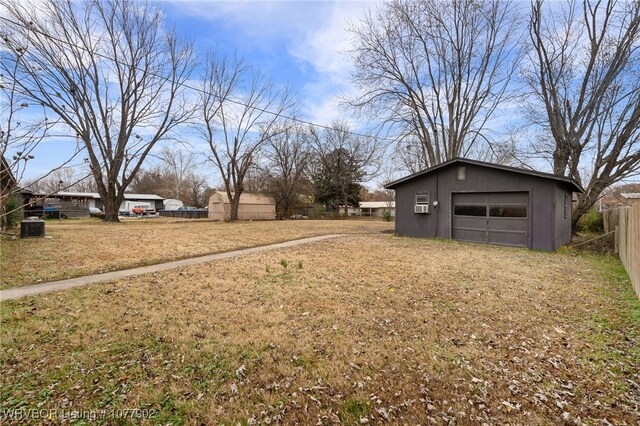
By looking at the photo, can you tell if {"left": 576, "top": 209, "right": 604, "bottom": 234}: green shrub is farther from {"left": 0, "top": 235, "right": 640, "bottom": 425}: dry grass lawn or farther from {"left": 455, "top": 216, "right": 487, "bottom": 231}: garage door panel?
{"left": 0, "top": 235, "right": 640, "bottom": 425}: dry grass lawn

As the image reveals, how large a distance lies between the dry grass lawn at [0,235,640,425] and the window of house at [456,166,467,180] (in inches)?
277

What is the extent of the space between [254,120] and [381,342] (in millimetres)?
26997

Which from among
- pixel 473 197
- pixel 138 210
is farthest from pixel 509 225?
pixel 138 210

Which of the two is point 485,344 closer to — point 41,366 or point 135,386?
point 135,386

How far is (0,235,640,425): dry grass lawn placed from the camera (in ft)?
8.16

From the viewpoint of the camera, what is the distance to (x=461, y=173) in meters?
12.6

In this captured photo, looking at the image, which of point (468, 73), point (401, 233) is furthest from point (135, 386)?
point (468, 73)

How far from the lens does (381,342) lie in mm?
3586

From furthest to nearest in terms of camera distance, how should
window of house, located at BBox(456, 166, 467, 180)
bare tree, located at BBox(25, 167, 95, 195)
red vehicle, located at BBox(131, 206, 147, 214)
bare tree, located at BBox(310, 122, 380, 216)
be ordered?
red vehicle, located at BBox(131, 206, 147, 214), bare tree, located at BBox(310, 122, 380, 216), window of house, located at BBox(456, 166, 467, 180), bare tree, located at BBox(25, 167, 95, 195)

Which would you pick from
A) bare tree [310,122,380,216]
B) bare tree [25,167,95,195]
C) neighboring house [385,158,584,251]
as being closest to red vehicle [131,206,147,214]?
bare tree [310,122,380,216]

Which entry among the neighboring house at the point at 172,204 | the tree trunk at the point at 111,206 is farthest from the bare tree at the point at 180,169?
the tree trunk at the point at 111,206

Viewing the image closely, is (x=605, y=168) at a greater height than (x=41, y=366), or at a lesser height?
greater

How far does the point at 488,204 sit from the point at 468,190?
0.92m

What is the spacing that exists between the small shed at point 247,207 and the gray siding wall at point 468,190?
2137cm
